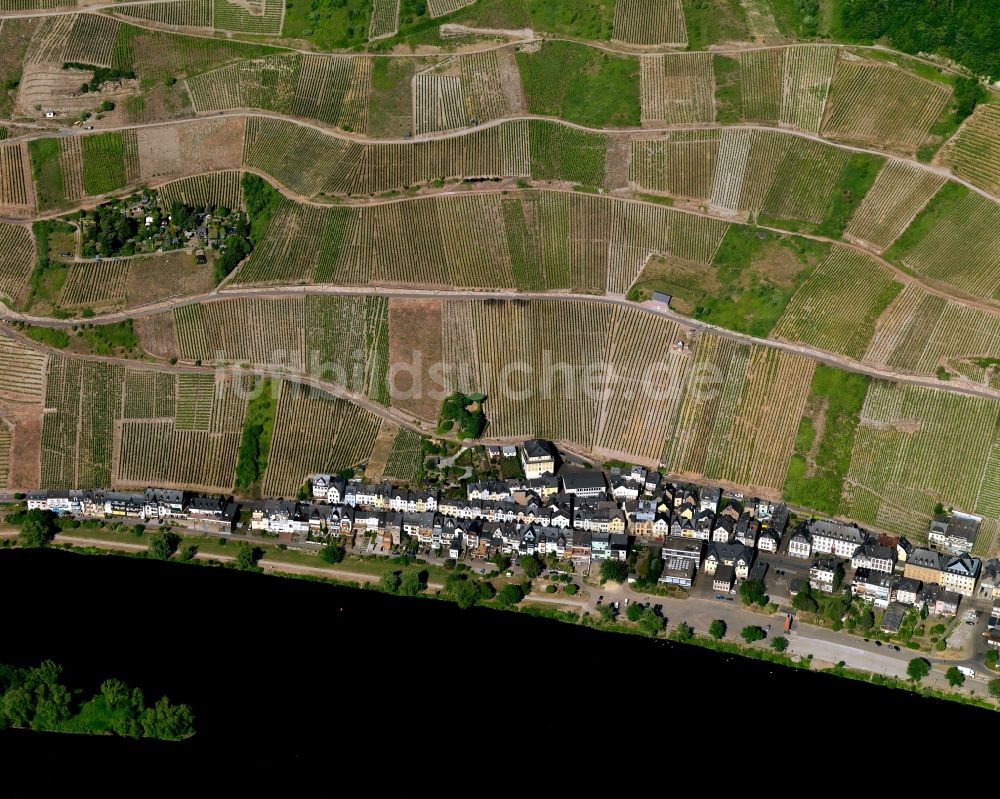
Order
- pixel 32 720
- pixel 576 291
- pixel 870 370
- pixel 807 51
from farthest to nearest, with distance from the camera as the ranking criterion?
pixel 807 51, pixel 576 291, pixel 870 370, pixel 32 720

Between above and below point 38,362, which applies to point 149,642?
below

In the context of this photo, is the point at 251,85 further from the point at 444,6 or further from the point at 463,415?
the point at 463,415

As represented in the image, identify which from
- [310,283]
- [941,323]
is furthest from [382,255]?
[941,323]

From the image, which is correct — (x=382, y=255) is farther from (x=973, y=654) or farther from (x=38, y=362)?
(x=973, y=654)

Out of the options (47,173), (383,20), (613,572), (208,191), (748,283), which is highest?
(383,20)

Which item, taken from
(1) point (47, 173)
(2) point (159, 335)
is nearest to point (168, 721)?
(2) point (159, 335)

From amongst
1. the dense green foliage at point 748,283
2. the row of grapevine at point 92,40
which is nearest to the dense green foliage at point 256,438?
the dense green foliage at point 748,283
